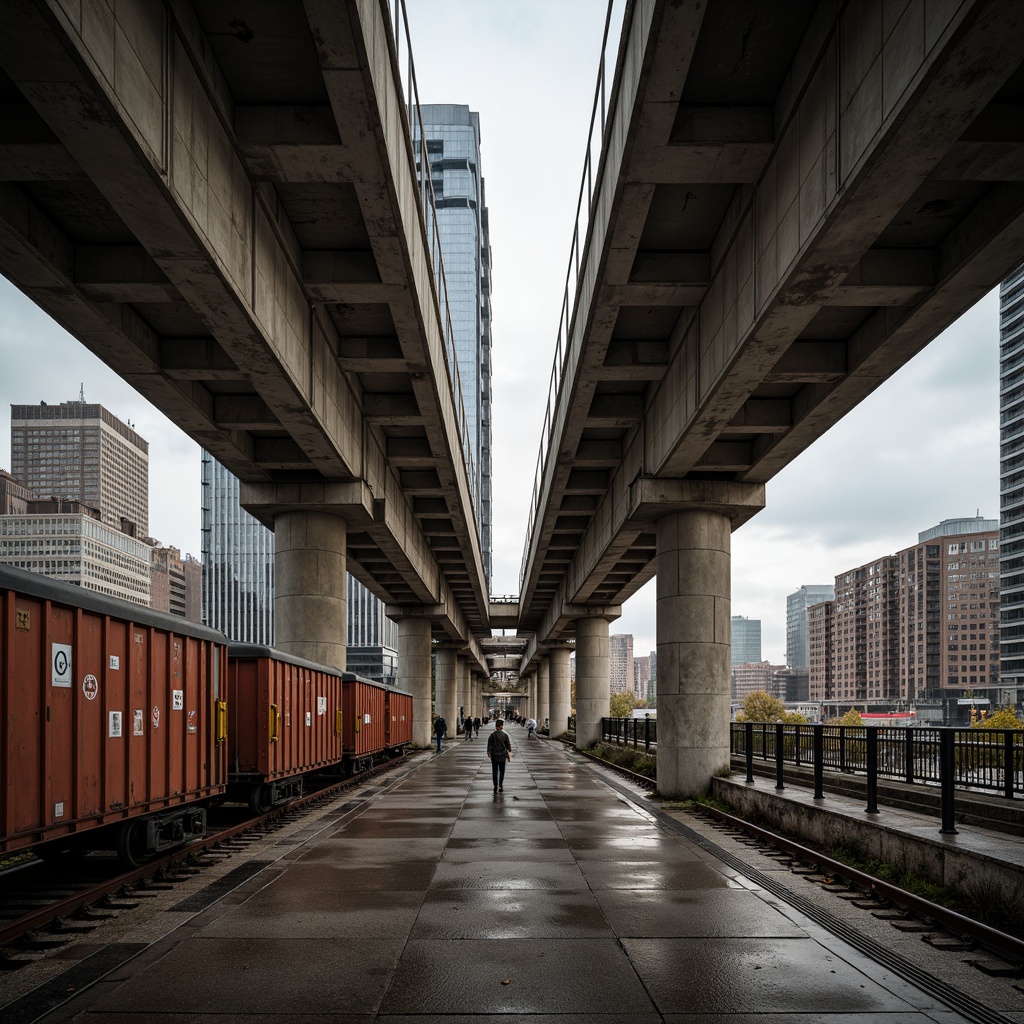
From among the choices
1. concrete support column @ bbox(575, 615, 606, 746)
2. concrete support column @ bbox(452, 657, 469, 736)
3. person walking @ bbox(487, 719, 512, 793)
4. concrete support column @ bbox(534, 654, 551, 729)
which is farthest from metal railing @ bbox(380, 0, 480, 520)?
concrete support column @ bbox(534, 654, 551, 729)

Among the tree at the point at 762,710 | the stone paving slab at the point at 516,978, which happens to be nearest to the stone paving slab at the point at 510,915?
the stone paving slab at the point at 516,978

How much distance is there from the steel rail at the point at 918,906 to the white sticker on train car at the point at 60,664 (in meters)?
8.00

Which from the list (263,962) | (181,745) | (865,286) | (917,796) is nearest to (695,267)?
(865,286)

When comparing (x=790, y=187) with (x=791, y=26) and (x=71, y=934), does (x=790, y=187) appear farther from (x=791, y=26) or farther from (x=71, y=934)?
(x=71, y=934)

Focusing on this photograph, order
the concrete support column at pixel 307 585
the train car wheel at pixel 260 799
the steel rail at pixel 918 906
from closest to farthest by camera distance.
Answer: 1. the steel rail at pixel 918 906
2. the train car wheel at pixel 260 799
3. the concrete support column at pixel 307 585

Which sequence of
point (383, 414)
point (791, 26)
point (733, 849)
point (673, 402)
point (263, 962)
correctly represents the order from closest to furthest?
point (263, 962), point (791, 26), point (733, 849), point (673, 402), point (383, 414)

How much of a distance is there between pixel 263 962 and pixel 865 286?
9.04 m

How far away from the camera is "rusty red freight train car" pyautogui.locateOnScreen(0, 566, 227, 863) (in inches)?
329

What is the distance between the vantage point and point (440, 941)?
28.0 ft

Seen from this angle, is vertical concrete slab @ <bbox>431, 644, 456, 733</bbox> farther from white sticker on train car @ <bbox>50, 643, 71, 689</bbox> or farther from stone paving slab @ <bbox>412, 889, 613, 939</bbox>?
white sticker on train car @ <bbox>50, 643, 71, 689</bbox>

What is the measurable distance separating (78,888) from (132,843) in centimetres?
90

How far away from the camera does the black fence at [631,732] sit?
35719 millimetres

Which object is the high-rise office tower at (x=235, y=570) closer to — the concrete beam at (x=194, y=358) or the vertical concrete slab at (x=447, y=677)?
the vertical concrete slab at (x=447, y=677)

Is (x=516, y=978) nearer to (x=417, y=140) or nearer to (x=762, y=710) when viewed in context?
(x=417, y=140)
